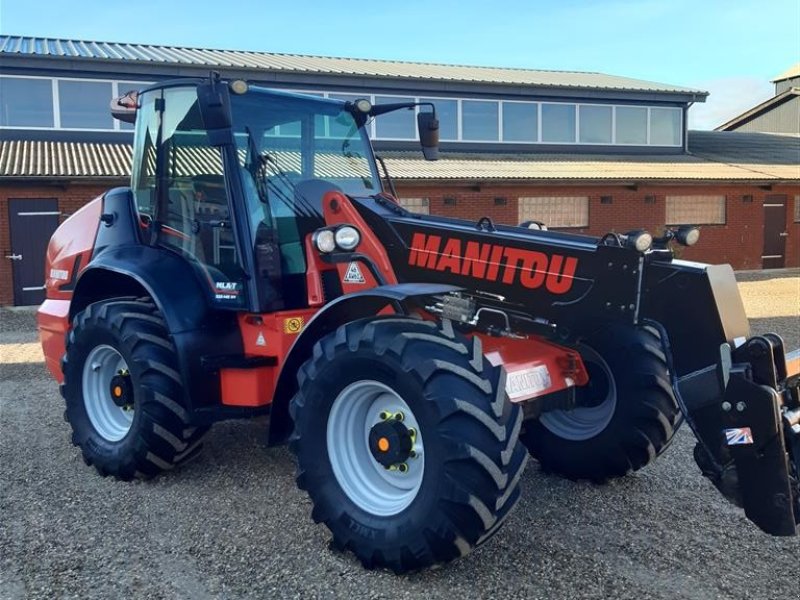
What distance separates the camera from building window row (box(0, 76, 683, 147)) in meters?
17.3

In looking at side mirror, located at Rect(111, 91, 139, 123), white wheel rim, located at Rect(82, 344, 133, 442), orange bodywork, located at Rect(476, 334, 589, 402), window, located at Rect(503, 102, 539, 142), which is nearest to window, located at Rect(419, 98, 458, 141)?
window, located at Rect(503, 102, 539, 142)

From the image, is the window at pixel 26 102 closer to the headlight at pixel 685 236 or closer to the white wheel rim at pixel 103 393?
the white wheel rim at pixel 103 393

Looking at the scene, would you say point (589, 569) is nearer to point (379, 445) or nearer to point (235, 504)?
point (379, 445)

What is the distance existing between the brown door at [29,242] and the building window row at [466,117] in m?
2.37

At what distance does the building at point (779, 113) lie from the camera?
32312 mm

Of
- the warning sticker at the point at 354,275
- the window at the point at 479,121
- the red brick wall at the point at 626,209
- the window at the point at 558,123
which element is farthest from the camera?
the window at the point at 558,123


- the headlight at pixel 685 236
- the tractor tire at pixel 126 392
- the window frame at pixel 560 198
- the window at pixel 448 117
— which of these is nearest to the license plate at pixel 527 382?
the headlight at pixel 685 236

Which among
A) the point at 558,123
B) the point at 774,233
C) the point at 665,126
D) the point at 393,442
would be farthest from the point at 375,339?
Result: the point at 774,233

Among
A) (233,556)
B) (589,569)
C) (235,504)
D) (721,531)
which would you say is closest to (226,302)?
(235,504)

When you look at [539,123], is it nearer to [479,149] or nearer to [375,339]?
[479,149]

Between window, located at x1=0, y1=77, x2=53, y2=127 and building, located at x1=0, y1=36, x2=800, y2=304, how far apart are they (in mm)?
29

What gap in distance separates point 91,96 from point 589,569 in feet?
56.5

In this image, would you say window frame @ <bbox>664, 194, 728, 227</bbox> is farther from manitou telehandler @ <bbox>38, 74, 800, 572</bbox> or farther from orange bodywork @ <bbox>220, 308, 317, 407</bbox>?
orange bodywork @ <bbox>220, 308, 317, 407</bbox>

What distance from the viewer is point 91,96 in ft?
58.4
